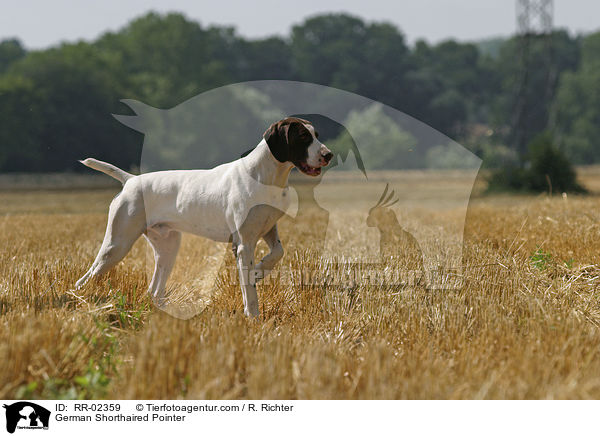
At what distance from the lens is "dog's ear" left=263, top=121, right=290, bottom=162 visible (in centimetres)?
443

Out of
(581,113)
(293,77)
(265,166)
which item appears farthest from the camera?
(293,77)

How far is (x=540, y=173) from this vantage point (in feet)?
91.6

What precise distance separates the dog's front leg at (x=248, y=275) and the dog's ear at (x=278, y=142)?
2.43ft

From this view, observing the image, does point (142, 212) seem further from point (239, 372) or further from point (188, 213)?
point (239, 372)

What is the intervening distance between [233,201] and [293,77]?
309 ft

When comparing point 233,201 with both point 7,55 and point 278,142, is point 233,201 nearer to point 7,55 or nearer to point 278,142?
point 278,142

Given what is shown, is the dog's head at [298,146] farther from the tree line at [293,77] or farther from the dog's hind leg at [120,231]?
the tree line at [293,77]

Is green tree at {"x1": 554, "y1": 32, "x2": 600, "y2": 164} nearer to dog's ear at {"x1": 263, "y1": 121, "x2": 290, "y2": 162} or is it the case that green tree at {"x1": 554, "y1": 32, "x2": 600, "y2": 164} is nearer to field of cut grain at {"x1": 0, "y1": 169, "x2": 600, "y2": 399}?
field of cut grain at {"x1": 0, "y1": 169, "x2": 600, "y2": 399}

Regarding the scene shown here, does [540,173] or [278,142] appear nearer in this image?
[278,142]

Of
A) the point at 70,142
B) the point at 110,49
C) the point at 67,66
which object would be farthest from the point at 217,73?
the point at 70,142
